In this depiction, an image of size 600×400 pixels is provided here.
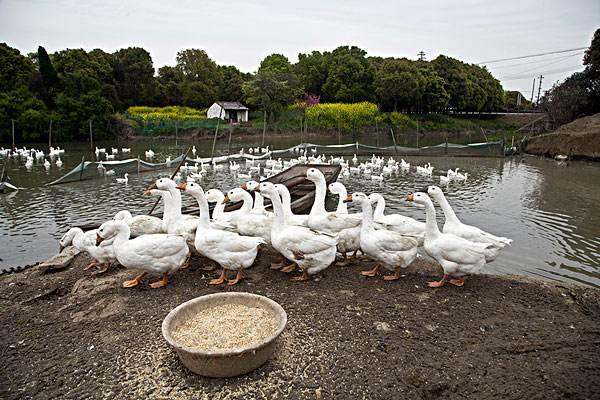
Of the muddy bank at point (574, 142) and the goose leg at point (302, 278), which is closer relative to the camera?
the goose leg at point (302, 278)

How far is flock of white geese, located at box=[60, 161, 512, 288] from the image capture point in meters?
5.27

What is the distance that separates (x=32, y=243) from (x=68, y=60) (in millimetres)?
39934

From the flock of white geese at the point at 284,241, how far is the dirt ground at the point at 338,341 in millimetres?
319

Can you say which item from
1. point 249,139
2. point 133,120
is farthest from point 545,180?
point 133,120

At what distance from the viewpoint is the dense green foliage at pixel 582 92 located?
3203cm

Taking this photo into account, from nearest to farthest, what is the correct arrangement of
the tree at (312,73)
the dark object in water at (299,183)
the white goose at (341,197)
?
1. the white goose at (341,197)
2. the dark object in water at (299,183)
3. the tree at (312,73)

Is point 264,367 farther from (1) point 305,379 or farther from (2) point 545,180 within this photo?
(2) point 545,180

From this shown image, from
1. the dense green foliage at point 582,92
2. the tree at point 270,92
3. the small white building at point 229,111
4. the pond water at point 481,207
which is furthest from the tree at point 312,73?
the pond water at point 481,207

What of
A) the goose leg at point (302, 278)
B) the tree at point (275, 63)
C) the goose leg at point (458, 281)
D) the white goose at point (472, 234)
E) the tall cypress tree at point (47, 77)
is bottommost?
→ the goose leg at point (302, 278)

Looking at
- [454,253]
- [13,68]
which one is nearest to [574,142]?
[454,253]

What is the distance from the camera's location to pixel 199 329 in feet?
13.2

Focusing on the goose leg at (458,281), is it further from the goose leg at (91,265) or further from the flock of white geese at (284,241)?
the goose leg at (91,265)

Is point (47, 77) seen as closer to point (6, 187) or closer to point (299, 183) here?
point (6, 187)

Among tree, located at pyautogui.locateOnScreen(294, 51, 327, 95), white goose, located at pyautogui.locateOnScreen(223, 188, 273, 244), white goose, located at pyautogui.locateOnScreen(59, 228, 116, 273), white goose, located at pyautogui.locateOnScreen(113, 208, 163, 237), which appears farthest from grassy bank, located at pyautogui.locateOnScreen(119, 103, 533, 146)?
white goose, located at pyautogui.locateOnScreen(59, 228, 116, 273)
